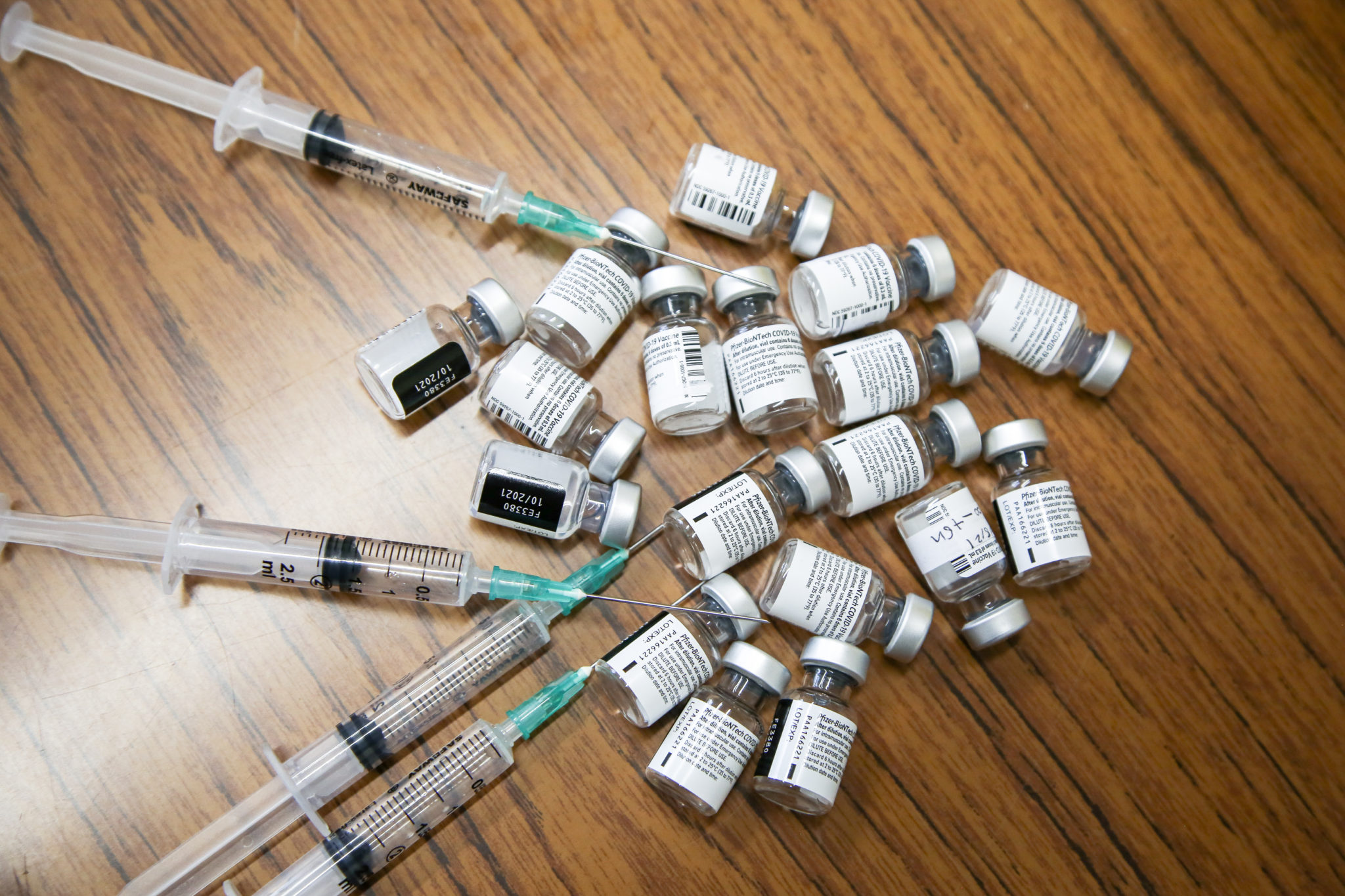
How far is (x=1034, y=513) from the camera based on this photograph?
146 centimetres

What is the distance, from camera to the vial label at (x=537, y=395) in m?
1.42

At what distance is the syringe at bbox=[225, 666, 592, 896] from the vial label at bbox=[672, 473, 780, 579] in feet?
1.02

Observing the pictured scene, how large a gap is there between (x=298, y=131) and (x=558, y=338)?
1.99ft

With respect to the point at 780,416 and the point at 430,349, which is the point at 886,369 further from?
the point at 430,349

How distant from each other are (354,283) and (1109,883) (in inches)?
68.9

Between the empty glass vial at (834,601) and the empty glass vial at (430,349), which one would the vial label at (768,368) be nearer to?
the empty glass vial at (834,601)

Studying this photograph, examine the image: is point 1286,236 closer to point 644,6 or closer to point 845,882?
point 644,6

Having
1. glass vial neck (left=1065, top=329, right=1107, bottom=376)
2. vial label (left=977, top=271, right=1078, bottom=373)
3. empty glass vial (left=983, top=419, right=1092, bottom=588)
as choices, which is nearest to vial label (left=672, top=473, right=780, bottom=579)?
empty glass vial (left=983, top=419, right=1092, bottom=588)

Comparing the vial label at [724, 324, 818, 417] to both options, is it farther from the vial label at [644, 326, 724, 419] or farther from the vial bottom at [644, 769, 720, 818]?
the vial bottom at [644, 769, 720, 818]

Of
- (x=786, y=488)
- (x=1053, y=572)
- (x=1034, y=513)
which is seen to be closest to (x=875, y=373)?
(x=786, y=488)

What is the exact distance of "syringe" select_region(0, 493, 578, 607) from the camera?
140 cm

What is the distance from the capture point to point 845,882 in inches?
57.2

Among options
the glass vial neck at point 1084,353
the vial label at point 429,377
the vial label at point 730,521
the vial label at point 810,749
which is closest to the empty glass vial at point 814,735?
the vial label at point 810,749

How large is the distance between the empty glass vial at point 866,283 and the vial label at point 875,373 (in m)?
0.05
